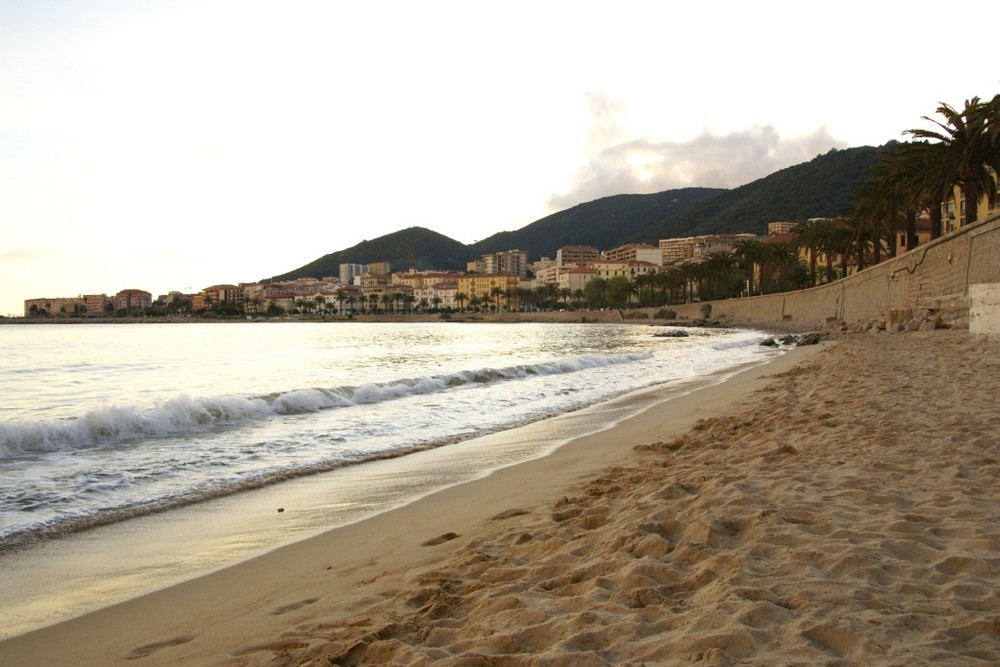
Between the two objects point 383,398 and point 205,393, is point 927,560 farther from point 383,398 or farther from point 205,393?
point 205,393

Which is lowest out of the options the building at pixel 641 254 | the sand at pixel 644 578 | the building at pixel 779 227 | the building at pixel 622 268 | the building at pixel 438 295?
the sand at pixel 644 578

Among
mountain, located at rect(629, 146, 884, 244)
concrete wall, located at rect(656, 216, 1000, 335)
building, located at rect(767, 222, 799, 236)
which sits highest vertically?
mountain, located at rect(629, 146, 884, 244)

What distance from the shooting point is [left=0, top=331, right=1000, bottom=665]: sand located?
2.58 meters

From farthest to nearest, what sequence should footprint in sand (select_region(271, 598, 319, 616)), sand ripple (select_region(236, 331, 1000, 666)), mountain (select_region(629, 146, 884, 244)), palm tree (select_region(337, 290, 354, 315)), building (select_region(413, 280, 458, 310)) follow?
1. building (select_region(413, 280, 458, 310))
2. palm tree (select_region(337, 290, 354, 315))
3. mountain (select_region(629, 146, 884, 244))
4. footprint in sand (select_region(271, 598, 319, 616))
5. sand ripple (select_region(236, 331, 1000, 666))

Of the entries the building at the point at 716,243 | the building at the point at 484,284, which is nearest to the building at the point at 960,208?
the building at the point at 716,243

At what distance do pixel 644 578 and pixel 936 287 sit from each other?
Answer: 89.7ft

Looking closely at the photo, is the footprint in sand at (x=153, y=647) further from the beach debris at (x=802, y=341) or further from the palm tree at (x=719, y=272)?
the palm tree at (x=719, y=272)

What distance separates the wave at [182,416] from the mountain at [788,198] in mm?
136228

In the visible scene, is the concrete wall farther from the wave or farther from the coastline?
the wave

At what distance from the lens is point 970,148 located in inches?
1030

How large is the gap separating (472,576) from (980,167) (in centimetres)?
3188

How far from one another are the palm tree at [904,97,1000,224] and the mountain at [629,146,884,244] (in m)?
113

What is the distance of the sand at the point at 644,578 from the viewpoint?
8.47 feet

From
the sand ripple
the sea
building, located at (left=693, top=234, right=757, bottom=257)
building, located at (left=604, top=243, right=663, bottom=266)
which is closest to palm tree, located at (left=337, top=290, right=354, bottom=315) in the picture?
building, located at (left=604, top=243, right=663, bottom=266)
